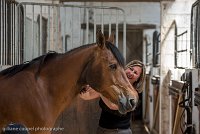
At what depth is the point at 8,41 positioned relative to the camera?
3396 mm

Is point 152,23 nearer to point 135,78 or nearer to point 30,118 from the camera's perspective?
point 135,78

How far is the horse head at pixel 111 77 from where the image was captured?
1.69 m

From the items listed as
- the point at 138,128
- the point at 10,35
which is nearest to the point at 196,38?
the point at 10,35

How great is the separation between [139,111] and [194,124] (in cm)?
459

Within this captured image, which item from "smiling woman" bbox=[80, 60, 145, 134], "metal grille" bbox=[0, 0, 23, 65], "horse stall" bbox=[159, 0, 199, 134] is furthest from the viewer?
"horse stall" bbox=[159, 0, 199, 134]

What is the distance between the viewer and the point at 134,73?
7.55ft

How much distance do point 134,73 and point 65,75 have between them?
25.1 inches

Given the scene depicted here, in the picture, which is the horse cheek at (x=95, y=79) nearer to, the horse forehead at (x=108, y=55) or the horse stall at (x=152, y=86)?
the horse forehead at (x=108, y=55)

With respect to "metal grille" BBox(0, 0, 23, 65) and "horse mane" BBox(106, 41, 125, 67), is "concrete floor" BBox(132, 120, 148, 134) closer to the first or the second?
"metal grille" BBox(0, 0, 23, 65)

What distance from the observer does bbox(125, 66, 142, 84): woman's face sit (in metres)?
2.29

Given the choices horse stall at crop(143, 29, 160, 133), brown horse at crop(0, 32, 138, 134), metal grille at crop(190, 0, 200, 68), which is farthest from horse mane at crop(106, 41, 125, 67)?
horse stall at crop(143, 29, 160, 133)

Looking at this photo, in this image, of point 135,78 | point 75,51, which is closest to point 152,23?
point 135,78

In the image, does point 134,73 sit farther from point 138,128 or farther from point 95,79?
point 138,128

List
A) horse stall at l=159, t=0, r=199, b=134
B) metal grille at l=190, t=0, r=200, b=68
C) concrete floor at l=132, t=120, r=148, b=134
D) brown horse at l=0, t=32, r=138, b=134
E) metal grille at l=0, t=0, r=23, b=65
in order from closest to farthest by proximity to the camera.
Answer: brown horse at l=0, t=32, r=138, b=134 → metal grille at l=190, t=0, r=200, b=68 → metal grille at l=0, t=0, r=23, b=65 → horse stall at l=159, t=0, r=199, b=134 → concrete floor at l=132, t=120, r=148, b=134
